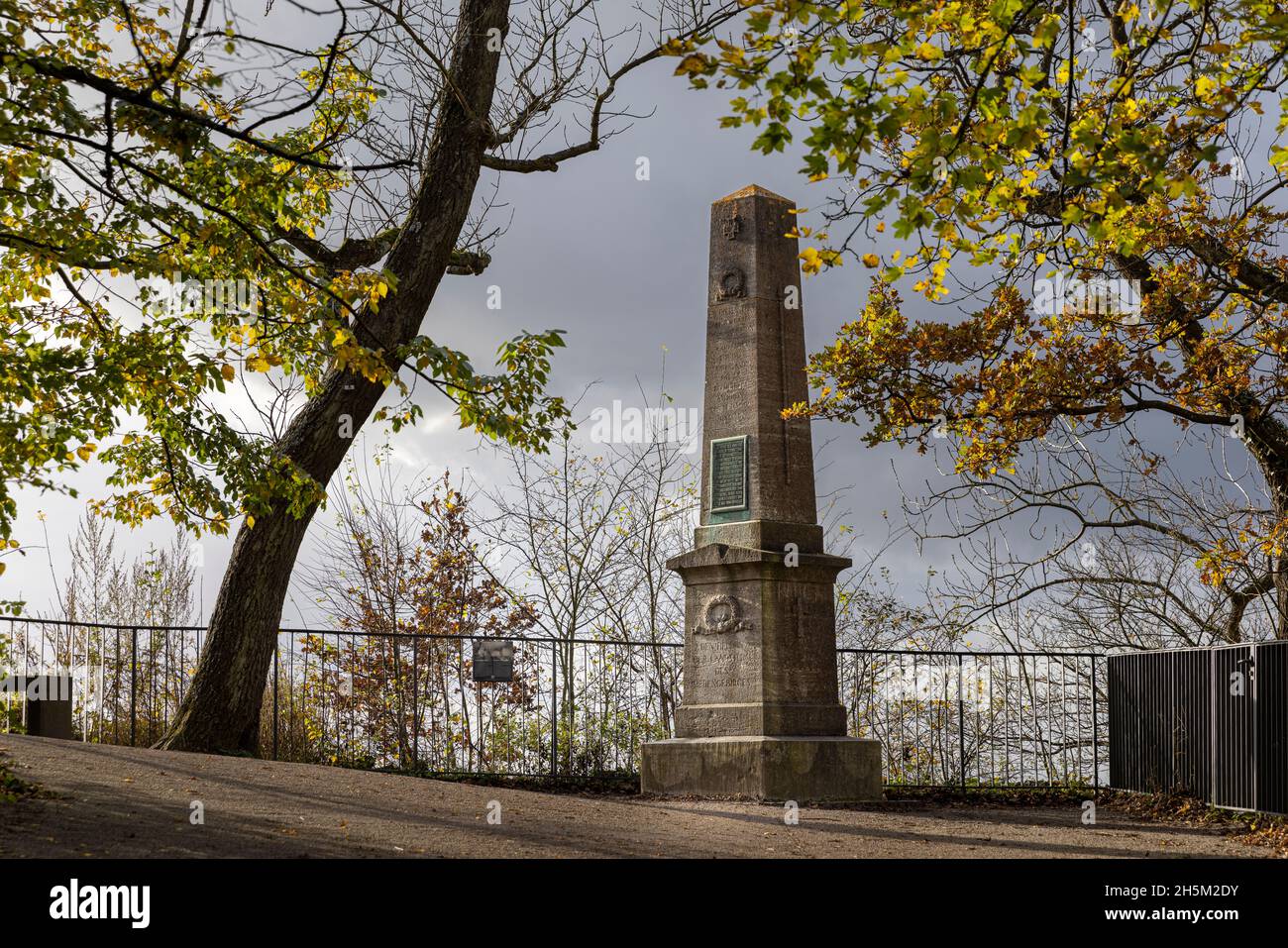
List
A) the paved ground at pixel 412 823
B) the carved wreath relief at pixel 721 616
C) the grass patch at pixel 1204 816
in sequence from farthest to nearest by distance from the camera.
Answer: the carved wreath relief at pixel 721 616 < the grass patch at pixel 1204 816 < the paved ground at pixel 412 823

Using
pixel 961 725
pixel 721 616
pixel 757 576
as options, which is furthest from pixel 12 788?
pixel 961 725

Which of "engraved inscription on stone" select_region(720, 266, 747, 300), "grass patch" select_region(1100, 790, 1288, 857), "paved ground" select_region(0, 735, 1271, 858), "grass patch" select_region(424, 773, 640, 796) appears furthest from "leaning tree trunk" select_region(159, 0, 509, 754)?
"grass patch" select_region(1100, 790, 1288, 857)

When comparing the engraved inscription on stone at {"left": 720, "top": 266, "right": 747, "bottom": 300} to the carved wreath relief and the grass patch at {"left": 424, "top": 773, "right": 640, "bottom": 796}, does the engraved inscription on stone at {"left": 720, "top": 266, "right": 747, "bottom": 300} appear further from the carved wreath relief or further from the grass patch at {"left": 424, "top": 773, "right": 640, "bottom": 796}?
the grass patch at {"left": 424, "top": 773, "right": 640, "bottom": 796}

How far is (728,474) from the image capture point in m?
13.0

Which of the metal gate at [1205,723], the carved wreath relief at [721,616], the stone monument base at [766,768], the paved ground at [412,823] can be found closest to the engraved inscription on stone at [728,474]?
the carved wreath relief at [721,616]

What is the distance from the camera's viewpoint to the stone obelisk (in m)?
12.3

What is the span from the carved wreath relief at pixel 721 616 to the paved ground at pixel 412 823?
1814 mm

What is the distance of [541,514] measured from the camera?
18766 mm

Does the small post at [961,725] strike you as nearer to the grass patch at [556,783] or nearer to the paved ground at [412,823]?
the paved ground at [412,823]

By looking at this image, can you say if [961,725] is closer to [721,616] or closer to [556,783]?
[721,616]

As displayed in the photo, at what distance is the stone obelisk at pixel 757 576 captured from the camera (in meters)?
12.3

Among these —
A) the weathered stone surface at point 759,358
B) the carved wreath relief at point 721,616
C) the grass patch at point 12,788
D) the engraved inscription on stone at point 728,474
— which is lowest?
the grass patch at point 12,788
